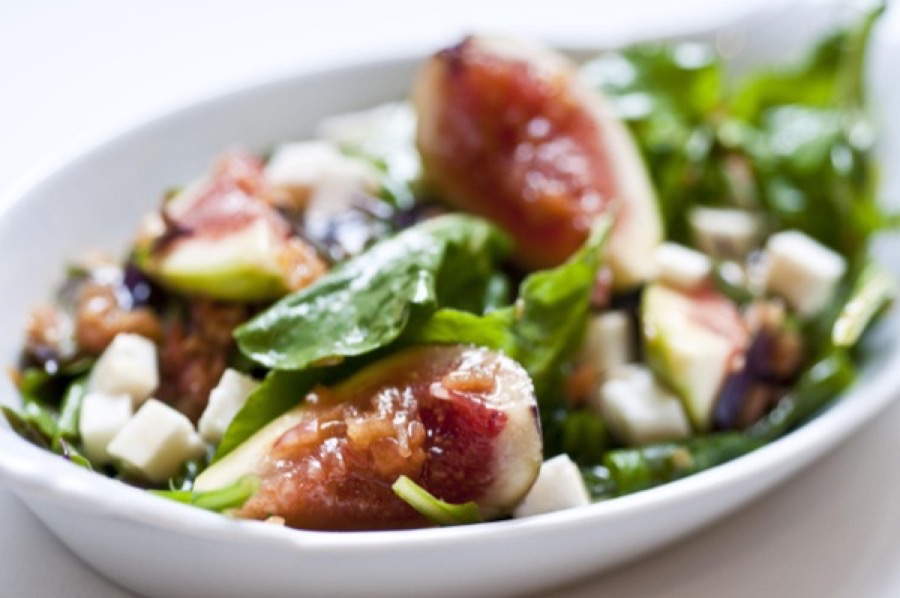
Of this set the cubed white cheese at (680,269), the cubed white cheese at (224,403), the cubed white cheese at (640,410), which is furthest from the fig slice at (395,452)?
A: the cubed white cheese at (680,269)

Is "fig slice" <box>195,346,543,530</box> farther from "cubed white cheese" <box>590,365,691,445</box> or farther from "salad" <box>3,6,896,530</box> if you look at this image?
"cubed white cheese" <box>590,365,691,445</box>

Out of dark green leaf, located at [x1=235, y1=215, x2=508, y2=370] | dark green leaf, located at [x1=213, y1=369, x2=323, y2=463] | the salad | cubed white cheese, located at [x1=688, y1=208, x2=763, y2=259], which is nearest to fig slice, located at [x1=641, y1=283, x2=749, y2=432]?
the salad

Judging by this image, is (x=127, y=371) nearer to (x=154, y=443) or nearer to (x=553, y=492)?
(x=154, y=443)

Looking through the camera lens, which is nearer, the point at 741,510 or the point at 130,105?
the point at 741,510

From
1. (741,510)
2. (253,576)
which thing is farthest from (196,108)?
(741,510)

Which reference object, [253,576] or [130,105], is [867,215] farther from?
[130,105]

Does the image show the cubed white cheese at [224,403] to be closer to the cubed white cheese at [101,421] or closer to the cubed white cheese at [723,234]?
the cubed white cheese at [101,421]

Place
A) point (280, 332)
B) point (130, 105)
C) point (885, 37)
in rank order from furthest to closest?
point (130, 105) < point (885, 37) < point (280, 332)
